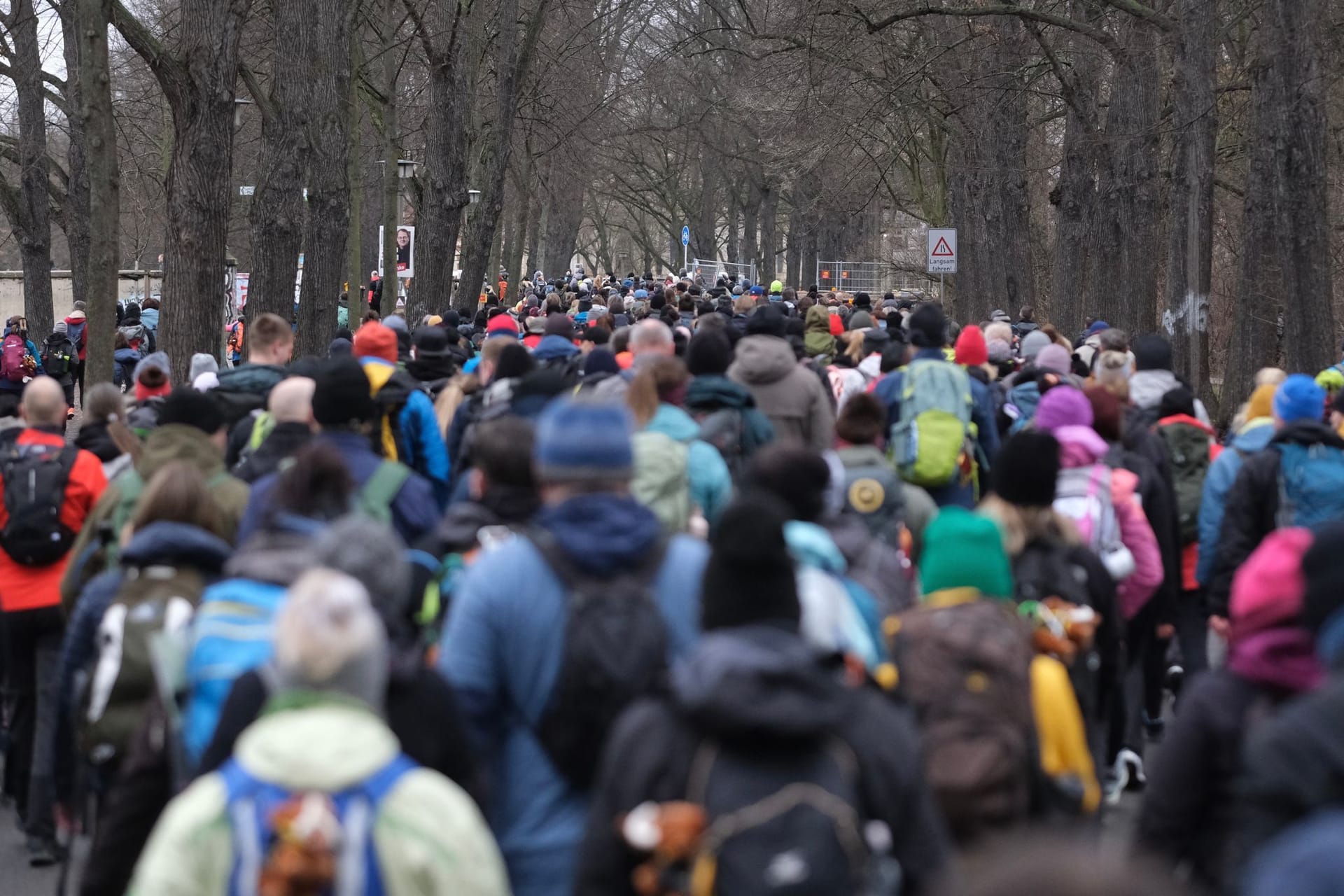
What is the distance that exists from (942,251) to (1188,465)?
23913 mm

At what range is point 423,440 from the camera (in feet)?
29.6

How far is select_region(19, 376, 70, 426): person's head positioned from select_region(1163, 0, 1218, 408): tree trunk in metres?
13.5

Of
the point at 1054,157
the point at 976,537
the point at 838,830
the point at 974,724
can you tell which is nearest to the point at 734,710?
the point at 838,830

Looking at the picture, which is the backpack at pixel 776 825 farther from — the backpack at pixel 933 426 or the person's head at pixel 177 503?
the backpack at pixel 933 426

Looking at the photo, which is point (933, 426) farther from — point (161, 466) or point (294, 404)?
point (161, 466)

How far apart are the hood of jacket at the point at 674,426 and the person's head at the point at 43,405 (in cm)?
267

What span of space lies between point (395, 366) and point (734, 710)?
6670mm

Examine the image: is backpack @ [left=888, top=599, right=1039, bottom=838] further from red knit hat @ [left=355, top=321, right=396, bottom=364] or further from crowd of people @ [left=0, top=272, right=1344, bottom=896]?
red knit hat @ [left=355, top=321, right=396, bottom=364]

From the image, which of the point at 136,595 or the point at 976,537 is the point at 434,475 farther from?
the point at 976,537

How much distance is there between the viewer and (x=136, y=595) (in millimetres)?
5281

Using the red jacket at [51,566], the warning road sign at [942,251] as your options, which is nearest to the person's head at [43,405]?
the red jacket at [51,566]

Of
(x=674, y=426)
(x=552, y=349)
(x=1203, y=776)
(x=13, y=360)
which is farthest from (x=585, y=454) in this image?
(x=13, y=360)

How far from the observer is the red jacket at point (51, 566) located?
795cm

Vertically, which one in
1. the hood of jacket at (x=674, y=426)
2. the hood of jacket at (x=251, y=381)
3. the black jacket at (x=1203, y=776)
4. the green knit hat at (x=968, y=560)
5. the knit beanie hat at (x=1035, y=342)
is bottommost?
the black jacket at (x=1203, y=776)
